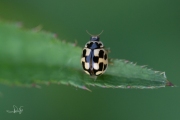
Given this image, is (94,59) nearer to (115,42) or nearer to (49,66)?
(49,66)

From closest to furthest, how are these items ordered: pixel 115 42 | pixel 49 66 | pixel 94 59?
pixel 49 66
pixel 94 59
pixel 115 42

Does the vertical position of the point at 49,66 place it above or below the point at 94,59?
below

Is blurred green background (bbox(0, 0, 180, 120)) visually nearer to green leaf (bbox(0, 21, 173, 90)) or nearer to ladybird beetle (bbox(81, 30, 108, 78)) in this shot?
ladybird beetle (bbox(81, 30, 108, 78))

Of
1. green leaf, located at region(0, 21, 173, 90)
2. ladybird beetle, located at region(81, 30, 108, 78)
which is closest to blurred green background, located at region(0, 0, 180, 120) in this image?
ladybird beetle, located at region(81, 30, 108, 78)

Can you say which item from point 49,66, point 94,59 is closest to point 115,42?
A: point 94,59

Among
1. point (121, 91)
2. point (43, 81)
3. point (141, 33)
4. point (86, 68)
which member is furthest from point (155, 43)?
point (43, 81)

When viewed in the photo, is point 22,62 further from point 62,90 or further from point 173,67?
point 173,67
